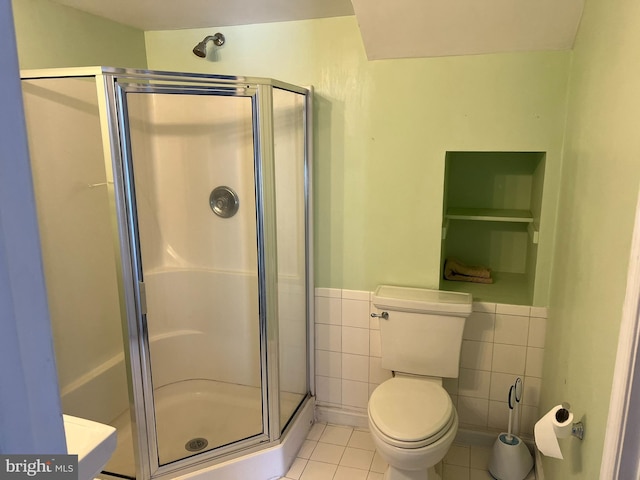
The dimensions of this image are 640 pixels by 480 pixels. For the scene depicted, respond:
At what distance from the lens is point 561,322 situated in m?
1.79

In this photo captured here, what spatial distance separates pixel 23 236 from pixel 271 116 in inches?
62.8

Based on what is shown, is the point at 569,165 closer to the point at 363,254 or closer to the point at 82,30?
the point at 363,254

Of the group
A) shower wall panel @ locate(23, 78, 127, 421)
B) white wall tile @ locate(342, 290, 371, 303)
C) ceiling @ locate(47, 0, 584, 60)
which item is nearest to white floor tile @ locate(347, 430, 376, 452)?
white wall tile @ locate(342, 290, 371, 303)

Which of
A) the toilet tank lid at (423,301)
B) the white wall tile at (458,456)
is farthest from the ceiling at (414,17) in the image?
the white wall tile at (458,456)

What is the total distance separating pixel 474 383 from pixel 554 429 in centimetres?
100

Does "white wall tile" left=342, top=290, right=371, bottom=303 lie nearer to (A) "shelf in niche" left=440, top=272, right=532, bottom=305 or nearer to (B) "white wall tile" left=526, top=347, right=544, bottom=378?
(A) "shelf in niche" left=440, top=272, right=532, bottom=305

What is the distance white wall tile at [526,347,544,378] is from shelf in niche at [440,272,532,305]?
0.76 ft

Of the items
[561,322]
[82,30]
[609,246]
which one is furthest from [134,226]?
[561,322]

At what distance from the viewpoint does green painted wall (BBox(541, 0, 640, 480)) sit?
1.11 m

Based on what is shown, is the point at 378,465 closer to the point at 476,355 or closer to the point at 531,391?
the point at 476,355

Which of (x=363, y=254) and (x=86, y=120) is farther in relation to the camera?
(x=363, y=254)

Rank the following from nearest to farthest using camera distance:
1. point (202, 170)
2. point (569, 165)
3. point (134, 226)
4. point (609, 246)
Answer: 1. point (609, 246)
2. point (134, 226)
3. point (569, 165)
4. point (202, 170)

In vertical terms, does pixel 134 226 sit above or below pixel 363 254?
above

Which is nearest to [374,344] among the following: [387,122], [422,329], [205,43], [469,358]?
[422,329]
